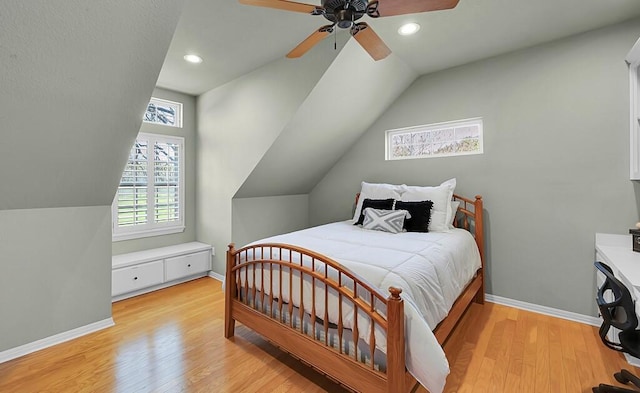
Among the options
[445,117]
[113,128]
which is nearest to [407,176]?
[445,117]

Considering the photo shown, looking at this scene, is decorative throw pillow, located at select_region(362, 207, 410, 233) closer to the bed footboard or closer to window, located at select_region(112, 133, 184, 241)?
the bed footboard

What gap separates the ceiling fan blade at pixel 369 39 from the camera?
5.81ft

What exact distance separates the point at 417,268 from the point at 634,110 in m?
2.37

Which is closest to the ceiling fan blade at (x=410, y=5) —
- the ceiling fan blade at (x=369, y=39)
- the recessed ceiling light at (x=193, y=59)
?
the ceiling fan blade at (x=369, y=39)

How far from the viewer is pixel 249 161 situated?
346cm

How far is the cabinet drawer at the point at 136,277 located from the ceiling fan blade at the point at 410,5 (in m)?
3.47

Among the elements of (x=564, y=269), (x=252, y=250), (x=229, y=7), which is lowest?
(x=564, y=269)

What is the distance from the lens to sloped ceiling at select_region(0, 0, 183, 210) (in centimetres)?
144

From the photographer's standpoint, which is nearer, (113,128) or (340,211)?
(113,128)

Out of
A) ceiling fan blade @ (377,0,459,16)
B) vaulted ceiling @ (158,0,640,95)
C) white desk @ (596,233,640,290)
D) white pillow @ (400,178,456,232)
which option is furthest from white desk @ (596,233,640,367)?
vaulted ceiling @ (158,0,640,95)

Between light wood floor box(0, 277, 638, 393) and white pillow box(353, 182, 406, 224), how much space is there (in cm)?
147

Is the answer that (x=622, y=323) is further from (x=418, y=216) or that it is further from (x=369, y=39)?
(x=369, y=39)

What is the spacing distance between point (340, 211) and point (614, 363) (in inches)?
122

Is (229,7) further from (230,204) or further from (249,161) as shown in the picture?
(230,204)
